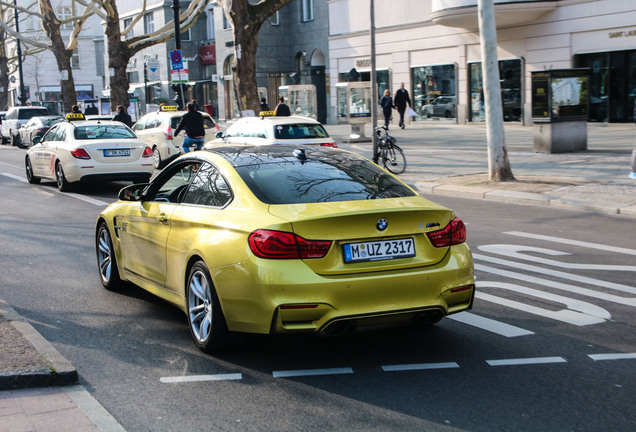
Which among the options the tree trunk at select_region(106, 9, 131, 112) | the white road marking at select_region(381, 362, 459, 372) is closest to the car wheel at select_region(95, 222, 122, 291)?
the white road marking at select_region(381, 362, 459, 372)

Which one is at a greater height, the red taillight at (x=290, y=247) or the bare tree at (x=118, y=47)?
the bare tree at (x=118, y=47)

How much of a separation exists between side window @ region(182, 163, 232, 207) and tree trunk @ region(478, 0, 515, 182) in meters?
9.78

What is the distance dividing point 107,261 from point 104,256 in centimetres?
12

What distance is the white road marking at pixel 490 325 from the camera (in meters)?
5.97

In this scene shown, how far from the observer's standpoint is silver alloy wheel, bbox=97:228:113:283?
7.61m

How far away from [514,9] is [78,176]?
740 inches

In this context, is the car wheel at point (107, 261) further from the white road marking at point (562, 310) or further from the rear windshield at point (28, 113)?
the rear windshield at point (28, 113)

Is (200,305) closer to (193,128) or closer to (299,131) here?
(299,131)

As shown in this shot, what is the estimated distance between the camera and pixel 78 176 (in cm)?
1628

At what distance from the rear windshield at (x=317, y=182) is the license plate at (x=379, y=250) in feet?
1.45

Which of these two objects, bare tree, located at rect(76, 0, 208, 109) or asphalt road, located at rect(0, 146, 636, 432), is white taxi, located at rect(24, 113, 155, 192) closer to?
Result: asphalt road, located at rect(0, 146, 636, 432)

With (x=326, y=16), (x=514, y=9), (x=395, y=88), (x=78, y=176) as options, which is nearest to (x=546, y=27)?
(x=514, y=9)

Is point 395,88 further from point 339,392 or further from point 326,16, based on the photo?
point 339,392

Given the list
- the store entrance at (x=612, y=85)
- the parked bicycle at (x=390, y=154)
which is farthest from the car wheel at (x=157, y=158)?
the store entrance at (x=612, y=85)
